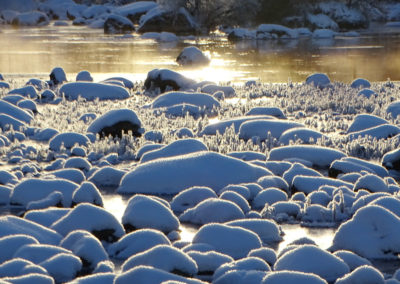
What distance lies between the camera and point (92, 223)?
18.6 feet

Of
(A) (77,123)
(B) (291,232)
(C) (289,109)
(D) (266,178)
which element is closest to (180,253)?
(B) (291,232)

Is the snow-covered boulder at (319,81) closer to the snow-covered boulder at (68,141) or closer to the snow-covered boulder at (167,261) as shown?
the snow-covered boulder at (68,141)

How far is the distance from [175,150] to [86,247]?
3.49 m

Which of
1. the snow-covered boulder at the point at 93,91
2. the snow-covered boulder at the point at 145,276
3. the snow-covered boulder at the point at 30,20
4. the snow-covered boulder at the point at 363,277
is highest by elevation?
the snow-covered boulder at the point at 30,20

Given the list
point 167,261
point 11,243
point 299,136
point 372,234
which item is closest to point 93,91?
point 299,136

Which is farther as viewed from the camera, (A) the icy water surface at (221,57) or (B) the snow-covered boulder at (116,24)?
(B) the snow-covered boulder at (116,24)

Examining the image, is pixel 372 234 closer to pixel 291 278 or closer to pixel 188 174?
pixel 291 278

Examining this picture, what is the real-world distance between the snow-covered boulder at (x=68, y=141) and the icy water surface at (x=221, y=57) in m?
11.1

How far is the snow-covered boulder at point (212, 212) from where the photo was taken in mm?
6227

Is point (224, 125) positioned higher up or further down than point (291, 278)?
further down

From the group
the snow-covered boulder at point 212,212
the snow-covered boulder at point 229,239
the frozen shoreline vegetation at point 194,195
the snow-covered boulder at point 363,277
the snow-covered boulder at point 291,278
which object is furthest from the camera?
the snow-covered boulder at point 212,212

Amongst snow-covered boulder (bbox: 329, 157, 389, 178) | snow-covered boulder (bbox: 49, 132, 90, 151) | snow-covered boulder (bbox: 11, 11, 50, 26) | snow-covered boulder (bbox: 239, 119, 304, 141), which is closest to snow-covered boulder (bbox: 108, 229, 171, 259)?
snow-covered boulder (bbox: 329, 157, 389, 178)

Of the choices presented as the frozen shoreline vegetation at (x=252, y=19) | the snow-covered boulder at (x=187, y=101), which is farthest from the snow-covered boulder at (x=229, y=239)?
the frozen shoreline vegetation at (x=252, y=19)

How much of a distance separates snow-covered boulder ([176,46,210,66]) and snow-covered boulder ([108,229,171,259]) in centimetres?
1952
